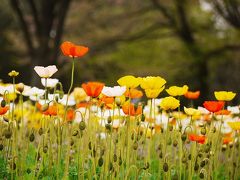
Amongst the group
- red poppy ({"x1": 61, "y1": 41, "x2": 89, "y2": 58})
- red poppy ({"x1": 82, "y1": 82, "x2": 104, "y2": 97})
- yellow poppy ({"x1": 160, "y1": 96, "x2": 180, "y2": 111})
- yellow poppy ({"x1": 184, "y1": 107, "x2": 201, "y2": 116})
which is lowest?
yellow poppy ({"x1": 184, "y1": 107, "x2": 201, "y2": 116})

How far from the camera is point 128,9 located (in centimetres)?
1579

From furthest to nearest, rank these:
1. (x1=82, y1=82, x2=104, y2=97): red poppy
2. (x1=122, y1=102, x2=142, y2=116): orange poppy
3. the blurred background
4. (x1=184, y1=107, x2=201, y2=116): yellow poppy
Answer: the blurred background, (x1=184, y1=107, x2=201, y2=116): yellow poppy, (x1=122, y1=102, x2=142, y2=116): orange poppy, (x1=82, y1=82, x2=104, y2=97): red poppy

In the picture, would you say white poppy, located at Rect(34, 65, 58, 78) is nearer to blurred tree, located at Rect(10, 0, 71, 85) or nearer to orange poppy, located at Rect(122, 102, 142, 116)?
orange poppy, located at Rect(122, 102, 142, 116)

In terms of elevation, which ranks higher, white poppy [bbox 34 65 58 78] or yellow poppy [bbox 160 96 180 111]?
white poppy [bbox 34 65 58 78]

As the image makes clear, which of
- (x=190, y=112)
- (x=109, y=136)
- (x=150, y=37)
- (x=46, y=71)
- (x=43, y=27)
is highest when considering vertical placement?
(x=150, y=37)

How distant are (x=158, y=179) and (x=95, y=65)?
13806 millimetres

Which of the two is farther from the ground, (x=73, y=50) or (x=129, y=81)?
(x=73, y=50)

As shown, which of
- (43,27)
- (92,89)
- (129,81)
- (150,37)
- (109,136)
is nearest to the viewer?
(92,89)

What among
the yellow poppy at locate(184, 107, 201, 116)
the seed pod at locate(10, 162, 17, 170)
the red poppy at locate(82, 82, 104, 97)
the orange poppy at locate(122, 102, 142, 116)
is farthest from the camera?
the yellow poppy at locate(184, 107, 201, 116)

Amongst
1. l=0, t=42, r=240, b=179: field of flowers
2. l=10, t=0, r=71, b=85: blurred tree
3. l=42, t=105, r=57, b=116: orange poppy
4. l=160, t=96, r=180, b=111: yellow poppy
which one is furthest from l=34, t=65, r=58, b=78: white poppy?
l=10, t=0, r=71, b=85: blurred tree

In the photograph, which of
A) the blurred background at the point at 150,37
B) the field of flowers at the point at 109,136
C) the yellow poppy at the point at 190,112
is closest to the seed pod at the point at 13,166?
the field of flowers at the point at 109,136

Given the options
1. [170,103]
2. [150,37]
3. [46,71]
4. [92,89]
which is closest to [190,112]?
[170,103]

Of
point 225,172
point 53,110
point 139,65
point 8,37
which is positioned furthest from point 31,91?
point 8,37

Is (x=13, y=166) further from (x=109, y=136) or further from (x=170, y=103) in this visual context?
(x=170, y=103)
